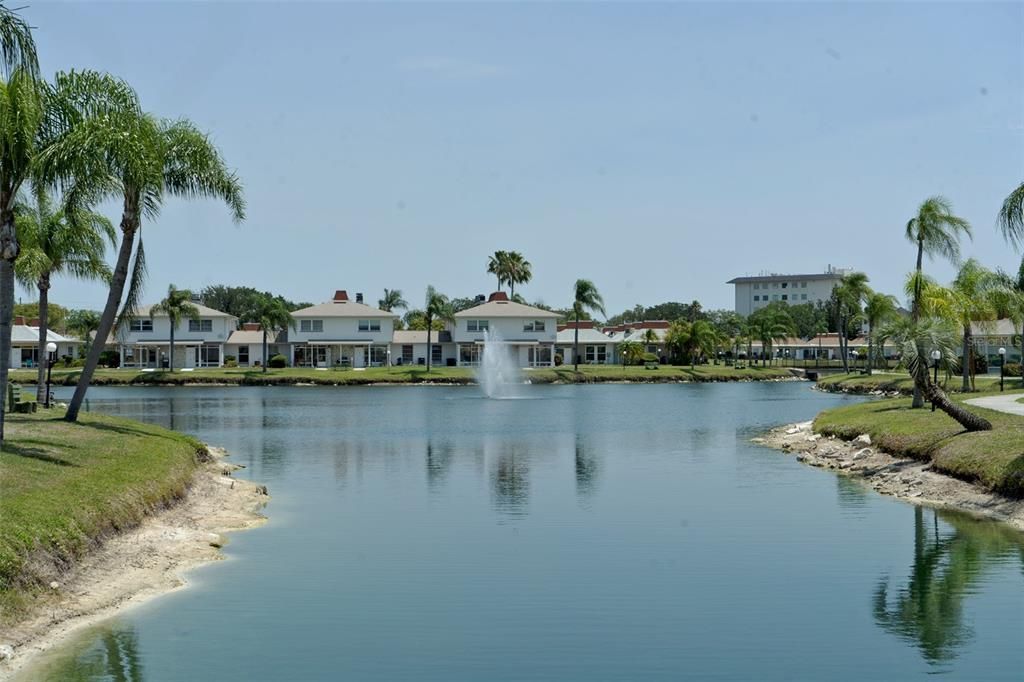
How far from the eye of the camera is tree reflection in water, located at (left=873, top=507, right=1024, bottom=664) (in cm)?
1518

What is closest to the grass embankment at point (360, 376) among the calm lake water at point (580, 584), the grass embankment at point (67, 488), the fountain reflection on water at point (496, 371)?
the fountain reflection on water at point (496, 371)

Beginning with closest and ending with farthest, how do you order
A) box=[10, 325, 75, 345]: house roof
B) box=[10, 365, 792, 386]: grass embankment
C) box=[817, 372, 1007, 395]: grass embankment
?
box=[817, 372, 1007, 395]: grass embankment < box=[10, 365, 792, 386]: grass embankment < box=[10, 325, 75, 345]: house roof

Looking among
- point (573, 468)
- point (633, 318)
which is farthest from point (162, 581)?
point (633, 318)

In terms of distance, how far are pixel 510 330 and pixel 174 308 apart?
31.6 metres

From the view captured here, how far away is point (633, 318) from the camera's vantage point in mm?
198125

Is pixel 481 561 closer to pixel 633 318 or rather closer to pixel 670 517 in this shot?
pixel 670 517

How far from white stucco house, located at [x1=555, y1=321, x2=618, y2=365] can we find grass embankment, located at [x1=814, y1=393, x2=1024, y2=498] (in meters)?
76.5

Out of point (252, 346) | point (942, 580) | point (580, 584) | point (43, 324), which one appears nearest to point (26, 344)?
point (252, 346)

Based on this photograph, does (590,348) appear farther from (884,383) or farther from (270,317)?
(884,383)

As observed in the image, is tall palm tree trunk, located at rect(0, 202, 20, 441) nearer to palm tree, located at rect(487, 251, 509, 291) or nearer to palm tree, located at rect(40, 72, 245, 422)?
palm tree, located at rect(40, 72, 245, 422)

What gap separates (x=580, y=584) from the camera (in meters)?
17.8

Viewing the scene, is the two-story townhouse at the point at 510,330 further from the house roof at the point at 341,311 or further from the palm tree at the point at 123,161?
the palm tree at the point at 123,161

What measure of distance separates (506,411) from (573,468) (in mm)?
26185

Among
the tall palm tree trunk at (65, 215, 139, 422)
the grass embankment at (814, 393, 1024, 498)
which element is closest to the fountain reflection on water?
the grass embankment at (814, 393, 1024, 498)
